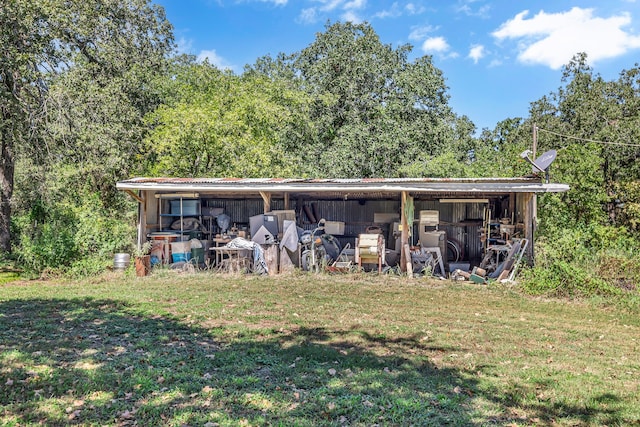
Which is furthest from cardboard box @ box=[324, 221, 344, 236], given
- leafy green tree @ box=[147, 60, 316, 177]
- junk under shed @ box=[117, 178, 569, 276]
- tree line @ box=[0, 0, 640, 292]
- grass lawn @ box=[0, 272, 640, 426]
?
leafy green tree @ box=[147, 60, 316, 177]

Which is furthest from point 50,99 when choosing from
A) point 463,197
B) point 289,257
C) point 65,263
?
point 463,197

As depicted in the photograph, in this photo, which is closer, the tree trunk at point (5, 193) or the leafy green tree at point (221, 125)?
the tree trunk at point (5, 193)

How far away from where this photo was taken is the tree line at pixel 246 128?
10.8 meters

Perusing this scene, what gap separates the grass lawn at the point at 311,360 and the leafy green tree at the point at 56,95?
184 inches

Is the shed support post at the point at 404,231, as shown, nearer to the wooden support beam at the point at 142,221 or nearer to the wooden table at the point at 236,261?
the wooden table at the point at 236,261

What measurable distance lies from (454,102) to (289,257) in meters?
15.9

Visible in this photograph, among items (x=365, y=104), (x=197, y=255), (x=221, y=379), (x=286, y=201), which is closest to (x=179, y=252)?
(x=197, y=255)

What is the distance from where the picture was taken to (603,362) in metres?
4.92

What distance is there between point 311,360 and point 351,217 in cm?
788

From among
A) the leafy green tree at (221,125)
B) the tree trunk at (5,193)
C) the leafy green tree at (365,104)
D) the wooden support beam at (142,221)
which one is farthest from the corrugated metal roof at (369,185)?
the leafy green tree at (365,104)

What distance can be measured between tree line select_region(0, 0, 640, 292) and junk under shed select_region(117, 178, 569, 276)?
1.10m

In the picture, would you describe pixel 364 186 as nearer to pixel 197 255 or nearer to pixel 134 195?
pixel 197 255

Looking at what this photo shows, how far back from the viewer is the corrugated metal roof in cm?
950

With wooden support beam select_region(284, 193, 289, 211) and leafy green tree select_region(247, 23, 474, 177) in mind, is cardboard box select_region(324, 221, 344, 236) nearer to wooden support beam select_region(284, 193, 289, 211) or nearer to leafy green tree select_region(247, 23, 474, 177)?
wooden support beam select_region(284, 193, 289, 211)
